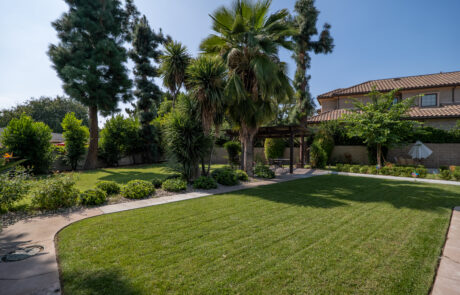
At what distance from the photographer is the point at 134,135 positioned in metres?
18.2

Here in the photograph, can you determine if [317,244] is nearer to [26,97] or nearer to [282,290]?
[282,290]

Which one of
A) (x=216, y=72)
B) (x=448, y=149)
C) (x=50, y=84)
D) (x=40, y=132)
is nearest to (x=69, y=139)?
(x=40, y=132)

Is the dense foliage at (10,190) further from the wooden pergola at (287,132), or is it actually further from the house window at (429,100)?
the house window at (429,100)

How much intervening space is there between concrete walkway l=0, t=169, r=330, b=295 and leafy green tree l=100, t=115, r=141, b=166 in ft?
42.6

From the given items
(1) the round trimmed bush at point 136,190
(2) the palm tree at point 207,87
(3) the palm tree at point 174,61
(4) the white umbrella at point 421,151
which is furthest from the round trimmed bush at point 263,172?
(4) the white umbrella at point 421,151

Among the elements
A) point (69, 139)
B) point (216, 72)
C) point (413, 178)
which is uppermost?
point (216, 72)

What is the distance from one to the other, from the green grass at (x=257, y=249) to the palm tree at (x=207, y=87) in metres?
4.03

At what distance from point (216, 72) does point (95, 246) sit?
23.3 feet

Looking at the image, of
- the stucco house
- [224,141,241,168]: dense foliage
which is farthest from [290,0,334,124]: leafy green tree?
[224,141,241,168]: dense foliage

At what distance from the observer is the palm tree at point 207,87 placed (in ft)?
26.9

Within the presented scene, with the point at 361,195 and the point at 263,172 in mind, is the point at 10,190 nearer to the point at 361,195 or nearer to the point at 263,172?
the point at 263,172

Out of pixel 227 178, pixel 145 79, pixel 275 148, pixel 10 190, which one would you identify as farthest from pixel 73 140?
pixel 275 148

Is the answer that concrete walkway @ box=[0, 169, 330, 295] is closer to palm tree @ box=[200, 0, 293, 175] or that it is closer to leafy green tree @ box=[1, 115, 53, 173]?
palm tree @ box=[200, 0, 293, 175]

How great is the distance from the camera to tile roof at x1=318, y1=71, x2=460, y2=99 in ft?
56.2
